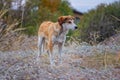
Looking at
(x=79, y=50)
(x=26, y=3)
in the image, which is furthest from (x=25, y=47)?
(x=26, y=3)

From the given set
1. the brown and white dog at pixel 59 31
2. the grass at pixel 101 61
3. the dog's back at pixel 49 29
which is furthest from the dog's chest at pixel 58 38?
the grass at pixel 101 61

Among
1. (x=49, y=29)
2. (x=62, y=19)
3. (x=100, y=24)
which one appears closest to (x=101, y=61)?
(x=62, y=19)

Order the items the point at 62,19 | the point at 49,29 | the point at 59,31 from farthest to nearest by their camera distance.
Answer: the point at 49,29 → the point at 59,31 → the point at 62,19

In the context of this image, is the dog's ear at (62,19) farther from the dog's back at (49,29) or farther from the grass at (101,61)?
the grass at (101,61)

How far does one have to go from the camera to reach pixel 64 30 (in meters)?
12.2

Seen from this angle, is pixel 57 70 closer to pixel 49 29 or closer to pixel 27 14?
pixel 49 29

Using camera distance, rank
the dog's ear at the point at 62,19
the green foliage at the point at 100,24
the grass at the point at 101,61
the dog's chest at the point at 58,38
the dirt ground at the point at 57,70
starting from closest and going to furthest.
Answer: the dirt ground at the point at 57,70
the grass at the point at 101,61
the dog's ear at the point at 62,19
the dog's chest at the point at 58,38
the green foliage at the point at 100,24

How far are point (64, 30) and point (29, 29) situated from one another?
9791 mm

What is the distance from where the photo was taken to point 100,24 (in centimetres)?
2169

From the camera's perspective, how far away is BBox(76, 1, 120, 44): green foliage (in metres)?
21.4

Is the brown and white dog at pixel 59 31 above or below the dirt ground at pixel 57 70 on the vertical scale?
above

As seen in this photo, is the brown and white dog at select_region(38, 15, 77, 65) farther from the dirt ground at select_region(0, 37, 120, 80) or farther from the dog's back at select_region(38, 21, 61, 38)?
the dirt ground at select_region(0, 37, 120, 80)

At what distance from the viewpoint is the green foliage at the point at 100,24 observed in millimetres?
21375

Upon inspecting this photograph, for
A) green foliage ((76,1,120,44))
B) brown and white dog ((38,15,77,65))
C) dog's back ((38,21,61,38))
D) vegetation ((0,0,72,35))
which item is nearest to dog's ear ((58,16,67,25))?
brown and white dog ((38,15,77,65))
